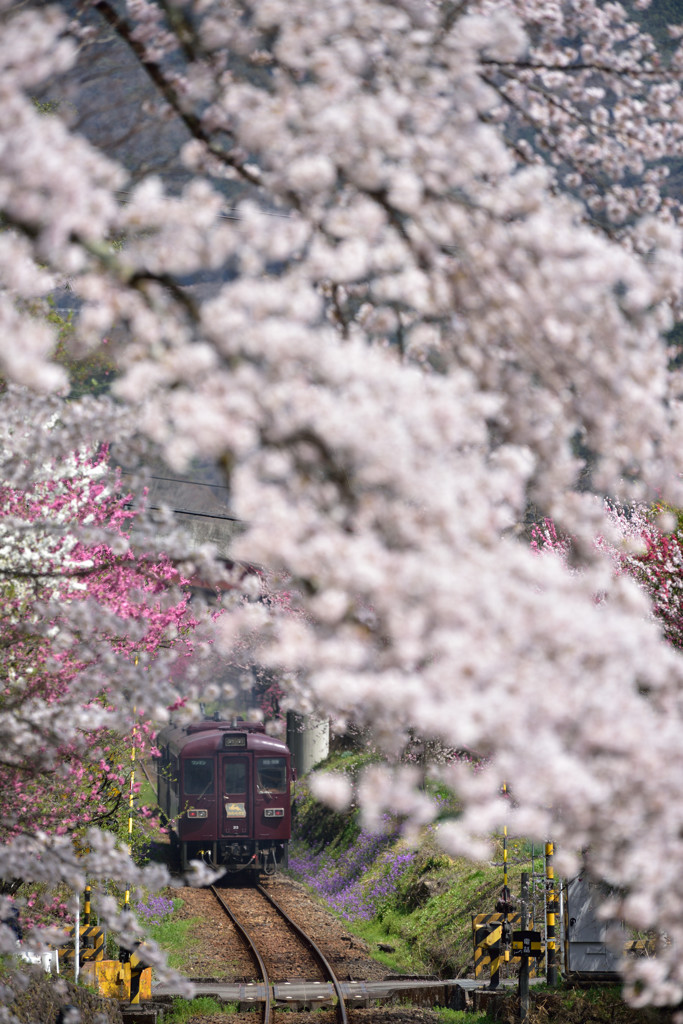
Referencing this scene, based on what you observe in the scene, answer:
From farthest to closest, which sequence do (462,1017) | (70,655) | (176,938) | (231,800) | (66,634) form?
1. (231,800)
2. (176,938)
3. (462,1017)
4. (70,655)
5. (66,634)

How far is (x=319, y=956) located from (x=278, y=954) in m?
0.84

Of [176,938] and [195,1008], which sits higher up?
[195,1008]

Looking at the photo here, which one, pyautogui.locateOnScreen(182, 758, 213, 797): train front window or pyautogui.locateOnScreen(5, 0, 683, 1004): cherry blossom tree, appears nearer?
pyautogui.locateOnScreen(5, 0, 683, 1004): cherry blossom tree

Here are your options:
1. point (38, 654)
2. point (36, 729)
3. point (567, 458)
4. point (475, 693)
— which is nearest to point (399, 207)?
point (567, 458)

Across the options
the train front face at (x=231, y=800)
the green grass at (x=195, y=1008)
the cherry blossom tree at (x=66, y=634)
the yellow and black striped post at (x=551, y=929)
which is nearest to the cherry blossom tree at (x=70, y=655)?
the cherry blossom tree at (x=66, y=634)

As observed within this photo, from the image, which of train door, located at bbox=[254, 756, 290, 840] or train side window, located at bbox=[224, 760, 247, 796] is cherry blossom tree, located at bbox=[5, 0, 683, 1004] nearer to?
train side window, located at bbox=[224, 760, 247, 796]

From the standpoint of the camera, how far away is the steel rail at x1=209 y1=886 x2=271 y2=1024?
10.3 m

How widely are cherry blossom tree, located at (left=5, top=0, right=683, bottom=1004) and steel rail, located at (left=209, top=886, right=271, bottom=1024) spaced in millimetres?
7091

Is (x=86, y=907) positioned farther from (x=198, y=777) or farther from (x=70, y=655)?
(x=198, y=777)

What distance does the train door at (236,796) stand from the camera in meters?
19.1

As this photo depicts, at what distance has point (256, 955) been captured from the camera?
42.6ft

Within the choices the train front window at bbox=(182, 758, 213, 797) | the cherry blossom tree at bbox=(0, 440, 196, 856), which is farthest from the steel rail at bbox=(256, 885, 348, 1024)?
the cherry blossom tree at bbox=(0, 440, 196, 856)

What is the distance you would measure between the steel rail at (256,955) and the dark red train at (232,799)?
3.53ft

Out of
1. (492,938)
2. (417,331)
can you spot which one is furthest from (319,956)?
(417,331)
